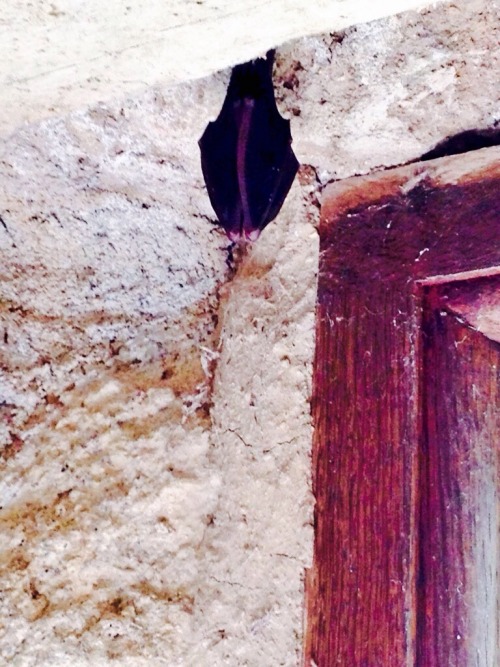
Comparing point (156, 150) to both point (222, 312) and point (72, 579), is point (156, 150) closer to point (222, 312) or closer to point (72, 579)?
point (222, 312)

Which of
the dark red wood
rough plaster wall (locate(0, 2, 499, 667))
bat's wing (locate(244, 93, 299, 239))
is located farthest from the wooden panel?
bat's wing (locate(244, 93, 299, 239))

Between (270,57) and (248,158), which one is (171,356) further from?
(270,57)

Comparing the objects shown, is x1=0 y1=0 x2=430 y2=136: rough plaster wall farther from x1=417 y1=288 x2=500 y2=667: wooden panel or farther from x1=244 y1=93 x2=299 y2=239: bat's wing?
x1=417 y1=288 x2=500 y2=667: wooden panel

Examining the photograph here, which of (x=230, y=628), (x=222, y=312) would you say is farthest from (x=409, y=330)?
(x=230, y=628)

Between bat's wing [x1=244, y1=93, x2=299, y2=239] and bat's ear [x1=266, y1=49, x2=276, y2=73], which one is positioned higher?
bat's ear [x1=266, y1=49, x2=276, y2=73]

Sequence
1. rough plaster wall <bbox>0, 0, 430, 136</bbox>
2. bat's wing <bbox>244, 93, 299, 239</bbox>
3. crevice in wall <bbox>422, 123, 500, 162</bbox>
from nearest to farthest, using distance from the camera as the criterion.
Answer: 1. rough plaster wall <bbox>0, 0, 430, 136</bbox>
2. crevice in wall <bbox>422, 123, 500, 162</bbox>
3. bat's wing <bbox>244, 93, 299, 239</bbox>

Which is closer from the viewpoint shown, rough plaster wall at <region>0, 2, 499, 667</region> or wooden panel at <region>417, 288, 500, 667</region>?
wooden panel at <region>417, 288, 500, 667</region>

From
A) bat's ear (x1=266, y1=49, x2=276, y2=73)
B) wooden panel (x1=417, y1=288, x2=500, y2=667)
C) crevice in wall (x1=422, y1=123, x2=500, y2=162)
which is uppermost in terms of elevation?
bat's ear (x1=266, y1=49, x2=276, y2=73)
